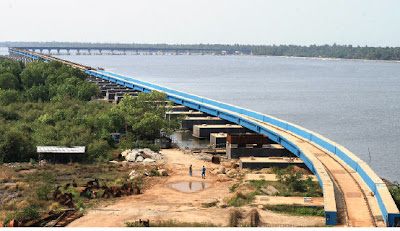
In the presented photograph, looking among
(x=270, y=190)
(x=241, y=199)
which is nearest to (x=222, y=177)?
(x=270, y=190)

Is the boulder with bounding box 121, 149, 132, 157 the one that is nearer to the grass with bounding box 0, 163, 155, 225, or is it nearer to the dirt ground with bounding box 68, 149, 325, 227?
the grass with bounding box 0, 163, 155, 225

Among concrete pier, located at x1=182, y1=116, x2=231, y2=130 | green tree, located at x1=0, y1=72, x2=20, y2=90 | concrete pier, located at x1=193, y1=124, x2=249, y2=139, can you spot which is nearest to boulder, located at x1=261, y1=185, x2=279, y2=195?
concrete pier, located at x1=193, y1=124, x2=249, y2=139

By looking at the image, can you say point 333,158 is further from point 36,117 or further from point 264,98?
point 264,98

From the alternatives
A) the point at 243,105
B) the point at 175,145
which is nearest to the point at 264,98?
the point at 243,105

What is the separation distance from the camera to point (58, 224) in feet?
80.7

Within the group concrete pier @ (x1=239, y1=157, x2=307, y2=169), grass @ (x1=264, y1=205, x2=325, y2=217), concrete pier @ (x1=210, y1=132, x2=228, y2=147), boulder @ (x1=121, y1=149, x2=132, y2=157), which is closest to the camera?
grass @ (x1=264, y1=205, x2=325, y2=217)

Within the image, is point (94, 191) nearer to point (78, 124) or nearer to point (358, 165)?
point (358, 165)

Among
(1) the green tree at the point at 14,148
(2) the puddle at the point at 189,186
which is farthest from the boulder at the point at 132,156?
(2) the puddle at the point at 189,186

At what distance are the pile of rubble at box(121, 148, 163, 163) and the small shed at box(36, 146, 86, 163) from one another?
376cm

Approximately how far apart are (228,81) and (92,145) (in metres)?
104

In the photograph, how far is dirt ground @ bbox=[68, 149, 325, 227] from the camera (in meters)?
24.6

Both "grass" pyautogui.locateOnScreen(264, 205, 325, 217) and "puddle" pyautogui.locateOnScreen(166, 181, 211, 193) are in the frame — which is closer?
"grass" pyautogui.locateOnScreen(264, 205, 325, 217)

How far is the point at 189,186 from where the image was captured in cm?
3425

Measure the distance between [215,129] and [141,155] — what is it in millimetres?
15902
